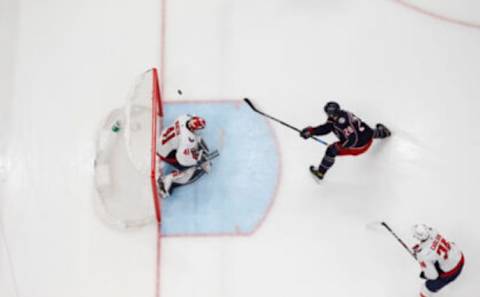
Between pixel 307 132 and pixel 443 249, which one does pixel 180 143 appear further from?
pixel 443 249

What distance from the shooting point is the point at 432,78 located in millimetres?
6320

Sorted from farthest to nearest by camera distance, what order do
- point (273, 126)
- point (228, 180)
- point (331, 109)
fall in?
point (273, 126)
point (228, 180)
point (331, 109)

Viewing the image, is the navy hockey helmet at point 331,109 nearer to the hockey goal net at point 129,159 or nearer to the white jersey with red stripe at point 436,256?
the white jersey with red stripe at point 436,256

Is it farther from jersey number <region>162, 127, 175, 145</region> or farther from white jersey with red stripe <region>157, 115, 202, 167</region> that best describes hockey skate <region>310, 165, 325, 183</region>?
jersey number <region>162, 127, 175, 145</region>

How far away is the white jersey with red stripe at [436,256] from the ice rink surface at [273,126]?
21.3 inches

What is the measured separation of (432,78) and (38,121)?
392 centimetres

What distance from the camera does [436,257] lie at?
518 cm

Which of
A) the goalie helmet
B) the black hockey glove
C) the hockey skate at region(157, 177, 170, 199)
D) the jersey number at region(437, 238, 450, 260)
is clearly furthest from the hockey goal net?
the jersey number at region(437, 238, 450, 260)

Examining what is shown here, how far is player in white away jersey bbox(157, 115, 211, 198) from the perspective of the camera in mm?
5610

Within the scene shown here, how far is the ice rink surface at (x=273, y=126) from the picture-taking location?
5.87 meters

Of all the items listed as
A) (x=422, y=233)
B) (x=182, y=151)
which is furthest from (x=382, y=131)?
(x=182, y=151)

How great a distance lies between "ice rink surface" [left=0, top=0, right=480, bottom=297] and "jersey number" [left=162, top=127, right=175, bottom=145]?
0.75 meters

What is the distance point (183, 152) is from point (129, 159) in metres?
0.64

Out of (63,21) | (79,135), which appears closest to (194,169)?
(79,135)
